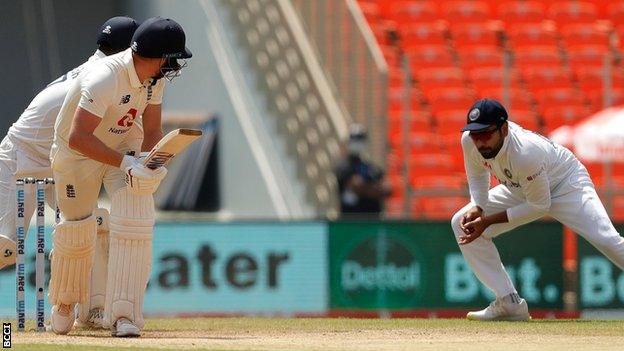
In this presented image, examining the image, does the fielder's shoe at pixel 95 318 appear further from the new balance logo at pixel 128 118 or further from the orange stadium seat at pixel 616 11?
the orange stadium seat at pixel 616 11

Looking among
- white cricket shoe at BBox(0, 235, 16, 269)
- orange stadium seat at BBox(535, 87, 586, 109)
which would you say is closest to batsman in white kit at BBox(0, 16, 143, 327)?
white cricket shoe at BBox(0, 235, 16, 269)

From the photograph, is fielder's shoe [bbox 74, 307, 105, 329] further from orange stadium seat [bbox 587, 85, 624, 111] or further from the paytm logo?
orange stadium seat [bbox 587, 85, 624, 111]

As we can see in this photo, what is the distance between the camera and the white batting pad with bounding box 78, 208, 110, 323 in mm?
8305

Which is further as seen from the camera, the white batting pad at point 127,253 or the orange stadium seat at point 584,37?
the orange stadium seat at point 584,37

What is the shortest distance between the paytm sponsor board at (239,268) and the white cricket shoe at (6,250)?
4330 mm

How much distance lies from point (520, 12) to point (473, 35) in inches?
34.1

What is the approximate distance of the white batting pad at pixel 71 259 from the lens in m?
7.79

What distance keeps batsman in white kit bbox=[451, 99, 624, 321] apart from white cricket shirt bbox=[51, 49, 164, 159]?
1.99m

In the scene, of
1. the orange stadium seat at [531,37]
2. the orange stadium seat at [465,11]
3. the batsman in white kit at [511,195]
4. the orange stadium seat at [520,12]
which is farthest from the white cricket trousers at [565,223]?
the orange stadium seat at [520,12]

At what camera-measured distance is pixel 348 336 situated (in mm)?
8031

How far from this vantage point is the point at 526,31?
1708cm

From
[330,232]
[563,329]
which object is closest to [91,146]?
[563,329]

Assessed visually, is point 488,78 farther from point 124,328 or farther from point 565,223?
point 124,328

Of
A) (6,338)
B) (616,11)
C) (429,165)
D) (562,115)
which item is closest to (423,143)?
(429,165)
